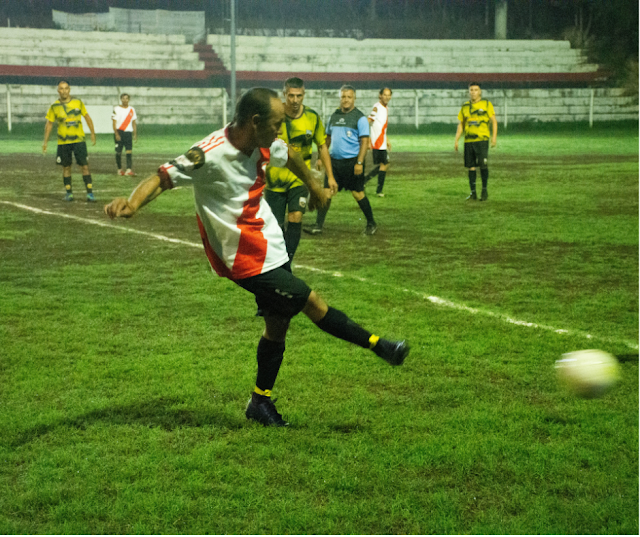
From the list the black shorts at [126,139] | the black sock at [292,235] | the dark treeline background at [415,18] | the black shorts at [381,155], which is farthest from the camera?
the dark treeline background at [415,18]

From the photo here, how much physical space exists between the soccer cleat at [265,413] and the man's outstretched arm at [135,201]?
141cm

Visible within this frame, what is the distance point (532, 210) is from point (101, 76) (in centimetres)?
3249

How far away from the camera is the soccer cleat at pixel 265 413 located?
464 centimetres

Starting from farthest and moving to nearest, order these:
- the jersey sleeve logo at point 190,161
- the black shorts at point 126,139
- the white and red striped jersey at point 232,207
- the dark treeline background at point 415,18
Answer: the dark treeline background at point 415,18, the black shorts at point 126,139, the white and red striped jersey at point 232,207, the jersey sleeve logo at point 190,161

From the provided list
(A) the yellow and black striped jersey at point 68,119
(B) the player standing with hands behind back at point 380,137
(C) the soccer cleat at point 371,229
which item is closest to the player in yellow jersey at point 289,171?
(C) the soccer cleat at point 371,229

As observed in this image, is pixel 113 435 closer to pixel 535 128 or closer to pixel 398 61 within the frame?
pixel 535 128

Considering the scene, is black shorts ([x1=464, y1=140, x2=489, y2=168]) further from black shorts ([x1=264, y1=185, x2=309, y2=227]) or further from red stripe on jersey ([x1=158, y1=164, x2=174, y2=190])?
red stripe on jersey ([x1=158, y1=164, x2=174, y2=190])

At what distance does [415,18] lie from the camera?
56.2 metres

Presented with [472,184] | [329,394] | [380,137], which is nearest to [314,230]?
[472,184]

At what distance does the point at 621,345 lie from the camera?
6250mm

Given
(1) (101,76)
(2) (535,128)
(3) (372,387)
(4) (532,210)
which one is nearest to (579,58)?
(2) (535,128)

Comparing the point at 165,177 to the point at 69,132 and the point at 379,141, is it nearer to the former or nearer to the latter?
the point at 69,132

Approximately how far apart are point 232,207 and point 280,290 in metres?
0.52

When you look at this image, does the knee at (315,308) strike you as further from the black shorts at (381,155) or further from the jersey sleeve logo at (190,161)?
the black shorts at (381,155)
